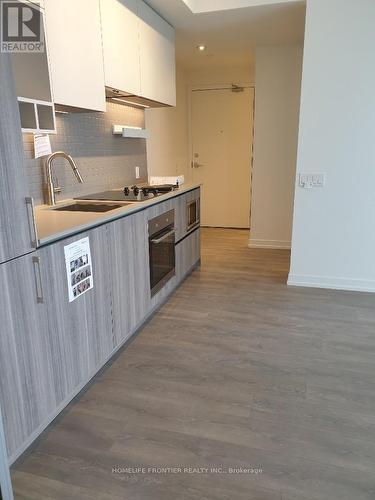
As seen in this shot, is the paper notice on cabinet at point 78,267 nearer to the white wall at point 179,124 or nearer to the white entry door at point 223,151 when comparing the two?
the white wall at point 179,124

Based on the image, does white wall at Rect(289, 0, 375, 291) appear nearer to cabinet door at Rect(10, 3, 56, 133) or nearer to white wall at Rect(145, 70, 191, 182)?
white wall at Rect(145, 70, 191, 182)

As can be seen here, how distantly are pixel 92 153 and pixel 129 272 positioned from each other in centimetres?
125

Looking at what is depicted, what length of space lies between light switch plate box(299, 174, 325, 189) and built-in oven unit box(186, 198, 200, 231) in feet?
3.52

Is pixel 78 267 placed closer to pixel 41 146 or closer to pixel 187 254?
pixel 41 146

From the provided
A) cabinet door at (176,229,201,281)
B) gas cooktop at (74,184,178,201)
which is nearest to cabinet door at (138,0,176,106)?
gas cooktop at (74,184,178,201)

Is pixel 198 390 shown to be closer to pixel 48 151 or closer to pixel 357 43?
pixel 48 151

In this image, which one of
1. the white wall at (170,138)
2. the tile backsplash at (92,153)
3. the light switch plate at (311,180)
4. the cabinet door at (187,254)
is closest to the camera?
the tile backsplash at (92,153)

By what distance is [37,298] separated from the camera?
155 centimetres

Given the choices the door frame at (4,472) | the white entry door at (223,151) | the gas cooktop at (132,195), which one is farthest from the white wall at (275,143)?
the door frame at (4,472)

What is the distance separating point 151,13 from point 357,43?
172 centimetres

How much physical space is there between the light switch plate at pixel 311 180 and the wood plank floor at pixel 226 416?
1133 millimetres

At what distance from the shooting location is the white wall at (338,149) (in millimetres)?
3021

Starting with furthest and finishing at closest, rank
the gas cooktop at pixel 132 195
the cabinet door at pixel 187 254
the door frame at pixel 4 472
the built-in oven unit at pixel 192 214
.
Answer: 1. the built-in oven unit at pixel 192 214
2. the cabinet door at pixel 187 254
3. the gas cooktop at pixel 132 195
4. the door frame at pixel 4 472

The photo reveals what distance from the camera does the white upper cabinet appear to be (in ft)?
6.60
